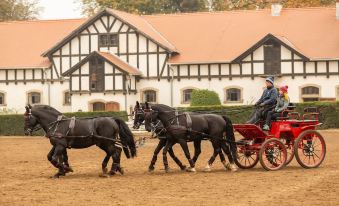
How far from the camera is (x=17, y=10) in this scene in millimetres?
71812

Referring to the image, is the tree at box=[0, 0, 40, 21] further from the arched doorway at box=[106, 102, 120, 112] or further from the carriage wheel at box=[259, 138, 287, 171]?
the carriage wheel at box=[259, 138, 287, 171]

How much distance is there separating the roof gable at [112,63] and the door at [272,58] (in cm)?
759

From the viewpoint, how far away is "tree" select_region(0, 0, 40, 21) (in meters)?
69.6

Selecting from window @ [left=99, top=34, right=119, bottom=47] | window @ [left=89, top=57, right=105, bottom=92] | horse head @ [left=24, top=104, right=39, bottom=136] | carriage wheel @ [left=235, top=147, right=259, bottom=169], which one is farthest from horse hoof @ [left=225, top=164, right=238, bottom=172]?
window @ [left=99, top=34, right=119, bottom=47]

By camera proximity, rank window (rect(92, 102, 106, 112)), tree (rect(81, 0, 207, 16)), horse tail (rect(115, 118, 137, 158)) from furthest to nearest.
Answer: tree (rect(81, 0, 207, 16)), window (rect(92, 102, 106, 112)), horse tail (rect(115, 118, 137, 158))

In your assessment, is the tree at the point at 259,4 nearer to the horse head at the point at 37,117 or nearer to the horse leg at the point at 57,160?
the horse head at the point at 37,117

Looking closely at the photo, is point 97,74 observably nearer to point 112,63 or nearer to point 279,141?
point 112,63

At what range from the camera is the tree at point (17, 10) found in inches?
2739

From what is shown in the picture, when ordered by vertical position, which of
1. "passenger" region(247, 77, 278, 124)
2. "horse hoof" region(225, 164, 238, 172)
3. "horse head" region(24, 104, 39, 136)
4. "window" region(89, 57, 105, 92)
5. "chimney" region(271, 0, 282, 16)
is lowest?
"horse hoof" region(225, 164, 238, 172)

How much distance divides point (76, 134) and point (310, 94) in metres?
26.7

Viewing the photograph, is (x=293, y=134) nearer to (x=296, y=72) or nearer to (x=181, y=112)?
(x=181, y=112)

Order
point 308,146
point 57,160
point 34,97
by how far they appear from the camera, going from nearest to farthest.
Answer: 1. point 57,160
2. point 308,146
3. point 34,97

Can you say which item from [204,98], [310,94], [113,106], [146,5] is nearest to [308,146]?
[204,98]

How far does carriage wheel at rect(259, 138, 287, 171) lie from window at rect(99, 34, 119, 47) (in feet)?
95.9
